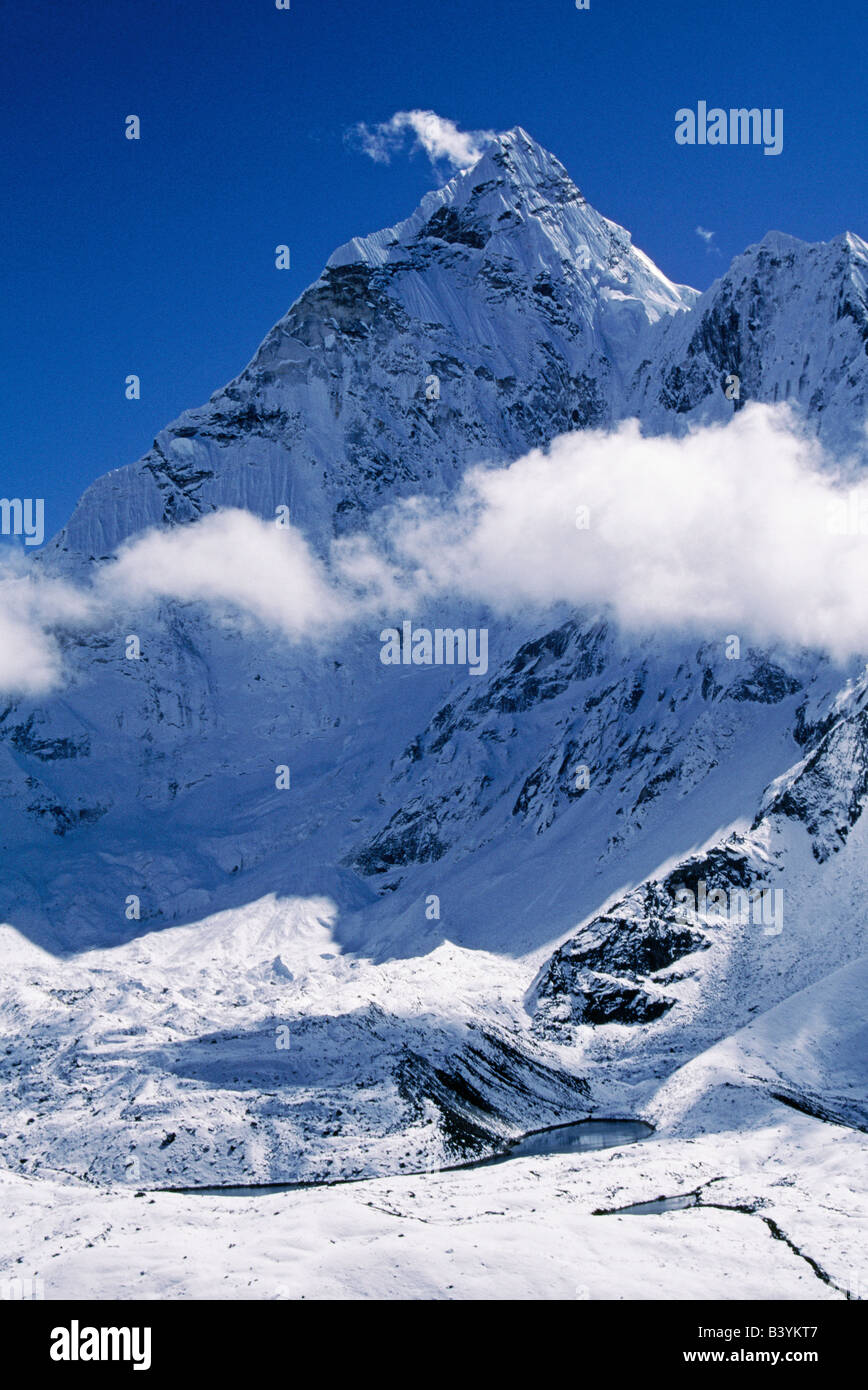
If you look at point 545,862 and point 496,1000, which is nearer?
point 496,1000

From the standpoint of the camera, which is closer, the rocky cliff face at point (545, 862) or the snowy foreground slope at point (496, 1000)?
the snowy foreground slope at point (496, 1000)

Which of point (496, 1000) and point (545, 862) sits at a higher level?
point (545, 862)

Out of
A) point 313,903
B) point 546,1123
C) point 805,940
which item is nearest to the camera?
point 546,1123

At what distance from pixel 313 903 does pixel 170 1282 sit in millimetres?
128595

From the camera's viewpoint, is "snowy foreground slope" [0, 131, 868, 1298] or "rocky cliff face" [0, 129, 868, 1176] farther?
"rocky cliff face" [0, 129, 868, 1176]

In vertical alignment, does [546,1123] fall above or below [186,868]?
below

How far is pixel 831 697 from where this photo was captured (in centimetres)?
13775

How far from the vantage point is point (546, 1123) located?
270ft

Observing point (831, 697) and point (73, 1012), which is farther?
point (831, 697)
